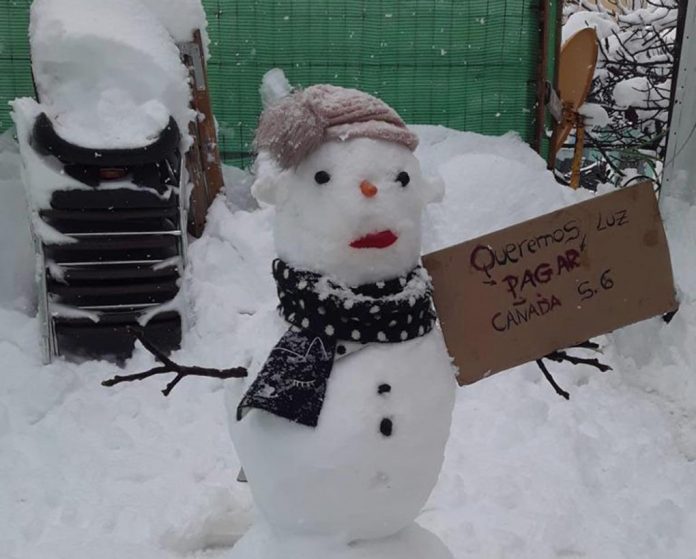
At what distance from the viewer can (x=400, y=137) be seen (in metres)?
1.97

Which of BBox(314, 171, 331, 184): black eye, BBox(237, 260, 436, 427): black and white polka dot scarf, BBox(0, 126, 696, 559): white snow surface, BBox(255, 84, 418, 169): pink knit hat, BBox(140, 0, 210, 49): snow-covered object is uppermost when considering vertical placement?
BBox(255, 84, 418, 169): pink knit hat

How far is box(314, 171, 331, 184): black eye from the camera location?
6.27 feet

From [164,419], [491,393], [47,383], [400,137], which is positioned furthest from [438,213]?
[400,137]

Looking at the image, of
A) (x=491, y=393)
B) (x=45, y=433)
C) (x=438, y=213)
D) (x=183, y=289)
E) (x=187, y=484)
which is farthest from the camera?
(x=438, y=213)

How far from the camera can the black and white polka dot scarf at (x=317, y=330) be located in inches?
74.2

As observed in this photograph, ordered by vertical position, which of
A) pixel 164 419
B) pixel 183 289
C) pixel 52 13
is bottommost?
pixel 164 419

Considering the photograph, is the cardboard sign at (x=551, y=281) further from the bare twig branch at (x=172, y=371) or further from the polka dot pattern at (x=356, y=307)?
the bare twig branch at (x=172, y=371)

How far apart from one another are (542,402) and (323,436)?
228 cm

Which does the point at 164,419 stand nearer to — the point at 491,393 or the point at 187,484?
the point at 187,484

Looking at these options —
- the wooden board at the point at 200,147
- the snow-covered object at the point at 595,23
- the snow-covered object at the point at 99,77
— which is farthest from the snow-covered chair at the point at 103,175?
the snow-covered object at the point at 595,23

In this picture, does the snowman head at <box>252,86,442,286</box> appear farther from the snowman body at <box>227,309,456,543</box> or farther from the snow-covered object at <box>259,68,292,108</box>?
the snow-covered object at <box>259,68,292,108</box>

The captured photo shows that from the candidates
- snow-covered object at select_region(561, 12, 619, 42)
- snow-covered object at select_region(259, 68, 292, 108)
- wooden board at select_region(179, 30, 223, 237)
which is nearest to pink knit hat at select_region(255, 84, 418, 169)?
wooden board at select_region(179, 30, 223, 237)

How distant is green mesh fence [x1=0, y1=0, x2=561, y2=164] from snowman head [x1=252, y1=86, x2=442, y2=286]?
359cm

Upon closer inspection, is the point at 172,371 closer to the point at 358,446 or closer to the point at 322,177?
the point at 358,446
